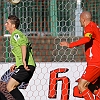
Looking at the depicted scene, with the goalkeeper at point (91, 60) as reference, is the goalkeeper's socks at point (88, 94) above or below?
below

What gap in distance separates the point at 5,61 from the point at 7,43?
34 centimetres

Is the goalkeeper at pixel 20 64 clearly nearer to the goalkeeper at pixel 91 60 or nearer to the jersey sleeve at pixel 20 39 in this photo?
the jersey sleeve at pixel 20 39

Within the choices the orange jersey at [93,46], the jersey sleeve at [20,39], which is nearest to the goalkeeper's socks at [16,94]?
the jersey sleeve at [20,39]

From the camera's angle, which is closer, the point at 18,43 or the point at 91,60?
the point at 18,43

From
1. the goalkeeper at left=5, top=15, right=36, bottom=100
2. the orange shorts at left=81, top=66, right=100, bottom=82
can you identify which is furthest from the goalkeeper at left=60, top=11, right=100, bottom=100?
the goalkeeper at left=5, top=15, right=36, bottom=100

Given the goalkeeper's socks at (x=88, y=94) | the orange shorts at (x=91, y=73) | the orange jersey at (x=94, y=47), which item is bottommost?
the goalkeeper's socks at (x=88, y=94)

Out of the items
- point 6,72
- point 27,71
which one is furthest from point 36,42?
point 27,71

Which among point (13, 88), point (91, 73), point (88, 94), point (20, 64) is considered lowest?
point (88, 94)

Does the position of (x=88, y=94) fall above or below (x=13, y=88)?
below

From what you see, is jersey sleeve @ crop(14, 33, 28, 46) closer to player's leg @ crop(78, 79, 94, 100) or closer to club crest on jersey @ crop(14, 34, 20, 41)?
club crest on jersey @ crop(14, 34, 20, 41)

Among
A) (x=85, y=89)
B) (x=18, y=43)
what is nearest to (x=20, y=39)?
(x=18, y=43)

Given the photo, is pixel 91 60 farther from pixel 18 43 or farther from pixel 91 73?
pixel 18 43

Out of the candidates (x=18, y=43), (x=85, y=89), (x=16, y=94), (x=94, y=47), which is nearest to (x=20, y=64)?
(x=18, y=43)

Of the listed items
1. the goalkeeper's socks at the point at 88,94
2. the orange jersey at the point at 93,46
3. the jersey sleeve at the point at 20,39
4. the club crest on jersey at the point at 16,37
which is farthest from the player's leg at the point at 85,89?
the club crest on jersey at the point at 16,37
